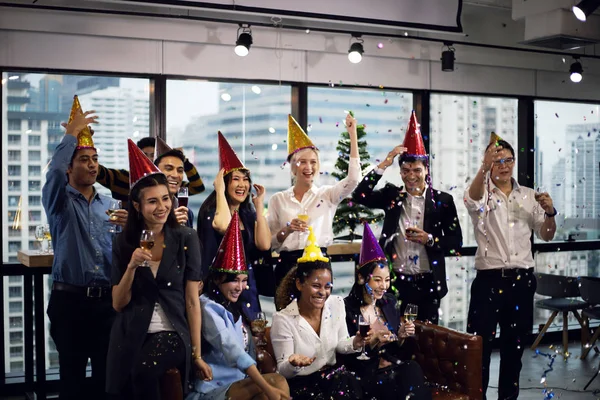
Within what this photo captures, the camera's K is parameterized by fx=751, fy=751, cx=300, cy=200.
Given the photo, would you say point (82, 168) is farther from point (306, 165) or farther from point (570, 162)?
point (570, 162)

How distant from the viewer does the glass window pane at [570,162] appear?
7086mm

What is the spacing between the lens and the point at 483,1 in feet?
20.4

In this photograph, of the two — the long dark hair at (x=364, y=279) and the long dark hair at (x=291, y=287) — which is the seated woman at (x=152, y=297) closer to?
the long dark hair at (x=291, y=287)

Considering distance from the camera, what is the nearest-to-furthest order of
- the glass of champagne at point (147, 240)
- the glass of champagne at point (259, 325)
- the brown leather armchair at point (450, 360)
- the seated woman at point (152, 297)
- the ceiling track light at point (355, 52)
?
the glass of champagne at point (147, 240) < the seated woman at point (152, 297) < the glass of champagne at point (259, 325) < the brown leather armchair at point (450, 360) < the ceiling track light at point (355, 52)

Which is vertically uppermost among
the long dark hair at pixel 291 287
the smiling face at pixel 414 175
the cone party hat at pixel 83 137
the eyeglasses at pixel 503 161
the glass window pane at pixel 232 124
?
the glass window pane at pixel 232 124

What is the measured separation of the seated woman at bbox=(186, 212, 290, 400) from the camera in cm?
326

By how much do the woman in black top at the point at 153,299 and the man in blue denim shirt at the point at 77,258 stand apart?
0.61 m

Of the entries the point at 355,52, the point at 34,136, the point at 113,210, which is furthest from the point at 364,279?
the point at 34,136

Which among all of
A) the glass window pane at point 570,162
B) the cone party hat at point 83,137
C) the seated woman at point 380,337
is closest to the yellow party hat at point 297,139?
the seated woman at point 380,337

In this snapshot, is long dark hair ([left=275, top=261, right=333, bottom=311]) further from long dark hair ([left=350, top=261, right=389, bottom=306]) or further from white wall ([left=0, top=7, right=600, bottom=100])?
white wall ([left=0, top=7, right=600, bottom=100])

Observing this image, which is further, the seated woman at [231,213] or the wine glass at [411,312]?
the seated woman at [231,213]

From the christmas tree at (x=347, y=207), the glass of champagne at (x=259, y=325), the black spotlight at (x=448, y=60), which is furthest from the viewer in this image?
the black spotlight at (x=448, y=60)

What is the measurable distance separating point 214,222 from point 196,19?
78.3 inches

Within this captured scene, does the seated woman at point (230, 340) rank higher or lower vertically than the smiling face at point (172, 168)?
lower
